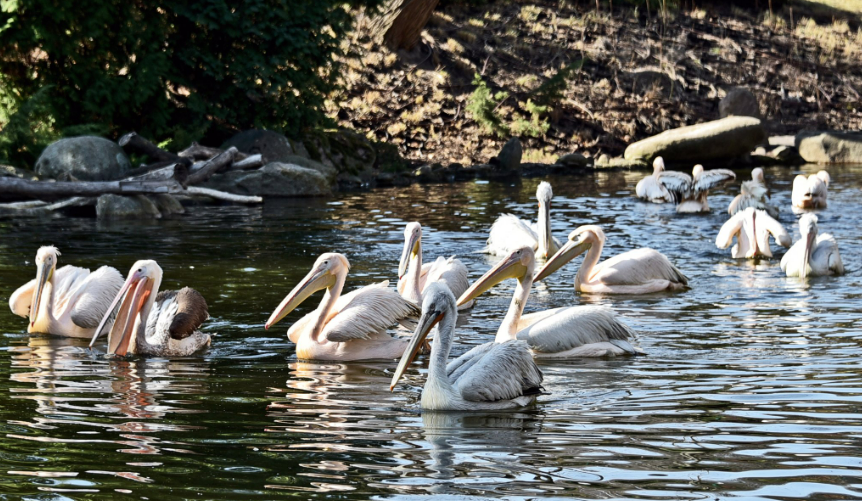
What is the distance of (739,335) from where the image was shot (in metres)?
7.30

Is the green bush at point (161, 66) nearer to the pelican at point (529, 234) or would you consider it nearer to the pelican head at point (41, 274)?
the pelican at point (529, 234)

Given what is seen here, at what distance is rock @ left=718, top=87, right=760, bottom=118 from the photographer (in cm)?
2755

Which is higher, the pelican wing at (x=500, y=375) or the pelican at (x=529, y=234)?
the pelican at (x=529, y=234)

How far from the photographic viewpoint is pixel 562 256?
8750mm

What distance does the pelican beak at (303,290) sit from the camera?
22.9ft

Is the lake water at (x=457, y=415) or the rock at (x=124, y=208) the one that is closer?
the lake water at (x=457, y=415)

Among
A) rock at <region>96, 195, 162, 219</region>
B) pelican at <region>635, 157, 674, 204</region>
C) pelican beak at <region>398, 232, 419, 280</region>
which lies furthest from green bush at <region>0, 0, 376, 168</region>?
pelican beak at <region>398, 232, 419, 280</region>

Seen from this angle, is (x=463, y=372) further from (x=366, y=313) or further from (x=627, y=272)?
(x=627, y=272)

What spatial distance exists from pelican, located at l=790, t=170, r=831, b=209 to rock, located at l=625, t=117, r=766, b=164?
8768 millimetres

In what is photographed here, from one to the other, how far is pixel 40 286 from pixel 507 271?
339cm

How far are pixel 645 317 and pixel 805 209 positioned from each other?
770 centimetres

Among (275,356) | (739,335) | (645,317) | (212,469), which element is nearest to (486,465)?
(212,469)

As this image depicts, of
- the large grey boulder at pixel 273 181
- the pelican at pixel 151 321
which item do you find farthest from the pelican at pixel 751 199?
the pelican at pixel 151 321

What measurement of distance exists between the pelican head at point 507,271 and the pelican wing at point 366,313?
0.50 metres
